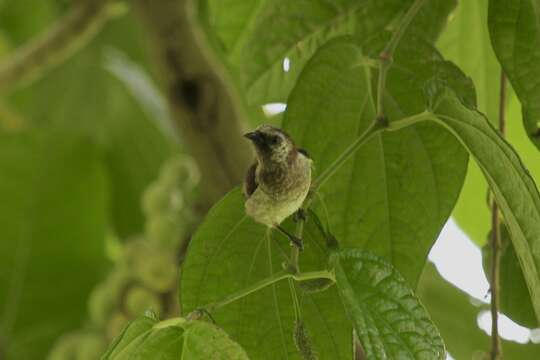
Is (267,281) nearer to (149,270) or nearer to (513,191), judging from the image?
(513,191)

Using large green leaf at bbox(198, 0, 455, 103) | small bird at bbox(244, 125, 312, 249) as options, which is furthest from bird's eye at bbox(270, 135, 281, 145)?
large green leaf at bbox(198, 0, 455, 103)

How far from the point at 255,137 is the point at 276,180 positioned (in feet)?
0.13

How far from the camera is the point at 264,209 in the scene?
30.6 inches

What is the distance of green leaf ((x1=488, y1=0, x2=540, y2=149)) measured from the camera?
808mm

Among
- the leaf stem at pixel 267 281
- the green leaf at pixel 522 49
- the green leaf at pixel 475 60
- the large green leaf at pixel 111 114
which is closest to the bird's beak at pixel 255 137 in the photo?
the leaf stem at pixel 267 281

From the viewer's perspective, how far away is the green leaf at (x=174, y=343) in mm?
667

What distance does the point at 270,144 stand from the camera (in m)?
0.78

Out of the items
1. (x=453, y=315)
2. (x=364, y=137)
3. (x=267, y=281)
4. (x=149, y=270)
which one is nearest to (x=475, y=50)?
(x=364, y=137)

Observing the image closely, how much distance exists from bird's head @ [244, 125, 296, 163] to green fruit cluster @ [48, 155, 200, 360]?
2.40 feet

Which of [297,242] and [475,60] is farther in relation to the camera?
[475,60]

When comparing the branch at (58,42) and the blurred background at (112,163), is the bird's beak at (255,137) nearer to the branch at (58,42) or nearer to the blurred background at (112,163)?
the blurred background at (112,163)

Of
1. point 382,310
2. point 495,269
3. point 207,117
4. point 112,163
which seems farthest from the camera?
point 112,163

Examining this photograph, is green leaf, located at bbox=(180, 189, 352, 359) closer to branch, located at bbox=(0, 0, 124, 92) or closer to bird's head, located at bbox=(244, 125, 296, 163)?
bird's head, located at bbox=(244, 125, 296, 163)

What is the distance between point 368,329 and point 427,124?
0.31m
